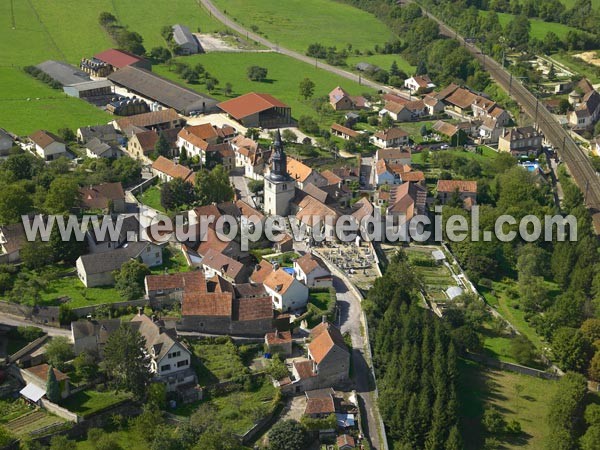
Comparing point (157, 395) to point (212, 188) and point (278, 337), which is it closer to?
point (278, 337)

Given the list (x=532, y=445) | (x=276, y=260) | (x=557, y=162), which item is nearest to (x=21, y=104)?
(x=276, y=260)

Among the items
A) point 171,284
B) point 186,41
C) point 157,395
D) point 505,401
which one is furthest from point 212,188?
point 186,41

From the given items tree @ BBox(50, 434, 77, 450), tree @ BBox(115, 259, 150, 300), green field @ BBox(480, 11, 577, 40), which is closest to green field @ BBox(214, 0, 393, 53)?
green field @ BBox(480, 11, 577, 40)

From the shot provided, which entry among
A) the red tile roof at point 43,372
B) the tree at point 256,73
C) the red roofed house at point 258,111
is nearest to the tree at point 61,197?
the red tile roof at point 43,372

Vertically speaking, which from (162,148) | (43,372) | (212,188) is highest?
(212,188)

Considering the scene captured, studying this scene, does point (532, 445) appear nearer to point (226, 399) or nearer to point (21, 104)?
point (226, 399)

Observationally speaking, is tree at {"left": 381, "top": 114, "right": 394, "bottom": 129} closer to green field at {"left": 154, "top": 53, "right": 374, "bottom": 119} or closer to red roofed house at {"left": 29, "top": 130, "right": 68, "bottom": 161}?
green field at {"left": 154, "top": 53, "right": 374, "bottom": 119}
